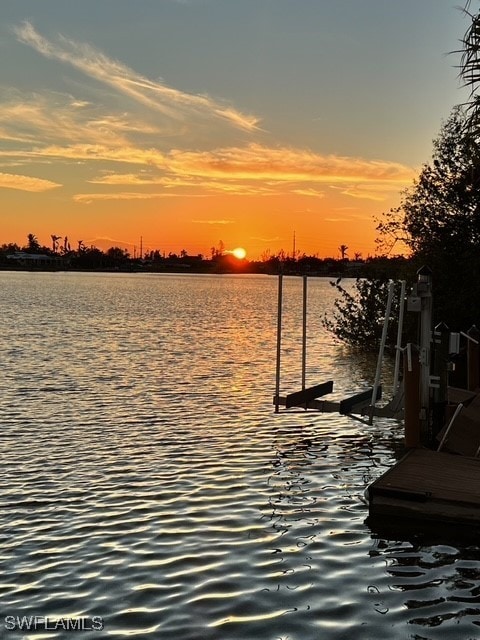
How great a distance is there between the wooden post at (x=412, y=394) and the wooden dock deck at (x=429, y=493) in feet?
5.98

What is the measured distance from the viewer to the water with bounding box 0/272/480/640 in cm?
793

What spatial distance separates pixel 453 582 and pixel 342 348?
32301mm

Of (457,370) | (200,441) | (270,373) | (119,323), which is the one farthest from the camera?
(119,323)

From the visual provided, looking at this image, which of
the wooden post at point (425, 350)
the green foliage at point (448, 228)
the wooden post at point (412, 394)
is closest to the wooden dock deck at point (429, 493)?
the wooden post at point (412, 394)

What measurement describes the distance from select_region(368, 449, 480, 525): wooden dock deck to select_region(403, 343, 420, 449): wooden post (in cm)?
182

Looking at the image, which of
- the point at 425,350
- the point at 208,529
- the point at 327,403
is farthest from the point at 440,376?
the point at 208,529

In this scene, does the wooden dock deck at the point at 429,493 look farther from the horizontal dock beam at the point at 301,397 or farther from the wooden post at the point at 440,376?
the horizontal dock beam at the point at 301,397

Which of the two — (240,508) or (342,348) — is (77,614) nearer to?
(240,508)

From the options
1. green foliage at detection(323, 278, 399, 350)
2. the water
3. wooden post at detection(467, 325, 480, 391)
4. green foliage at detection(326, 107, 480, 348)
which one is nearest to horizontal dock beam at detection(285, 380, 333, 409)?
the water

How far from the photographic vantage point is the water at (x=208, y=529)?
7.93 metres

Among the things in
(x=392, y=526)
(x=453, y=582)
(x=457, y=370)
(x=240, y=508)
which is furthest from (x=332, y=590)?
(x=457, y=370)

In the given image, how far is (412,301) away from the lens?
14203 millimetres

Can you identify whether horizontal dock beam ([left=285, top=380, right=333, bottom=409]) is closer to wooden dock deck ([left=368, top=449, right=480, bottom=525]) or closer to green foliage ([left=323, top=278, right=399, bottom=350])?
wooden dock deck ([left=368, top=449, right=480, bottom=525])

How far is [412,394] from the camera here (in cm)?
1330
